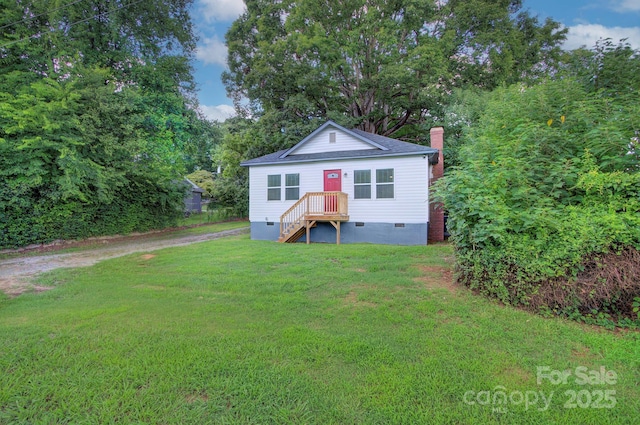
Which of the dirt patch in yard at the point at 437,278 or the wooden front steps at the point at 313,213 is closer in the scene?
the dirt patch in yard at the point at 437,278

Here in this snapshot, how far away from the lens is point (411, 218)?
10930 mm

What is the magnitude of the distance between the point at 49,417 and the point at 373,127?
2082 cm

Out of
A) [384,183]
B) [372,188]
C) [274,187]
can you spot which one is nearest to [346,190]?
[372,188]

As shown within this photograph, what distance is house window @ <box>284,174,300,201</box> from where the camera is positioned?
41.4 feet

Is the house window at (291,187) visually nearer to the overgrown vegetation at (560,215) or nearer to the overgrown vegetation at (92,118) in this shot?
the overgrown vegetation at (92,118)

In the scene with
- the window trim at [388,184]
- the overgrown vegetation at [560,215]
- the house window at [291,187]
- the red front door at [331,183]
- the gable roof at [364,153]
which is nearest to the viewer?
the overgrown vegetation at [560,215]

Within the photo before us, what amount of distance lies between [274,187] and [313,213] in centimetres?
253

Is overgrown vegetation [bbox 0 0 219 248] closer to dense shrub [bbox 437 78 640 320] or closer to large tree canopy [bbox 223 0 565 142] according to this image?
large tree canopy [bbox 223 0 565 142]

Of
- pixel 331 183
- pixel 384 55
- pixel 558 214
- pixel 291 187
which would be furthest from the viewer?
pixel 384 55

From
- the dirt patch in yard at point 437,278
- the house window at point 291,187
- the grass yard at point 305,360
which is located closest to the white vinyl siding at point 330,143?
the house window at point 291,187

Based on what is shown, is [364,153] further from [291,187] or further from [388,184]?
[291,187]

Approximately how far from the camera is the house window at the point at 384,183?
441 inches

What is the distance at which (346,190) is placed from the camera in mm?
11820

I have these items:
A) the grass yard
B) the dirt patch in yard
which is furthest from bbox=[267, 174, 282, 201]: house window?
the grass yard
